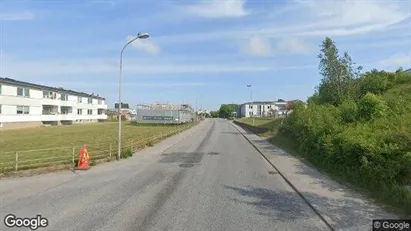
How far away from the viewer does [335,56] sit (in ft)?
99.8

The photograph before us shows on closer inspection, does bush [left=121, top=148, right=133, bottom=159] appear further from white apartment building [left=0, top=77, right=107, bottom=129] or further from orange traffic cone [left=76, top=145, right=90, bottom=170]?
white apartment building [left=0, top=77, right=107, bottom=129]

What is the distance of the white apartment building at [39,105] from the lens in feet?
183

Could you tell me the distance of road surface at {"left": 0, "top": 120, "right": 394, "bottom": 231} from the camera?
8.24m

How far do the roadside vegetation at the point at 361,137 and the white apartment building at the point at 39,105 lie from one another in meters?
45.3

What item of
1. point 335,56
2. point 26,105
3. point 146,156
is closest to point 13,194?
point 146,156

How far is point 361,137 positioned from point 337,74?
17.6m

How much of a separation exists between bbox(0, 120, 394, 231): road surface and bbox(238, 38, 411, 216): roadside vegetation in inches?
90.6

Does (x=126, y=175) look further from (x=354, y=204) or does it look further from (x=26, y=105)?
(x=26, y=105)

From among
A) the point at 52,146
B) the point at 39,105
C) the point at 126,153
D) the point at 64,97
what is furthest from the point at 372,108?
the point at 64,97

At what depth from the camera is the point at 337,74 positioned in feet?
99.2

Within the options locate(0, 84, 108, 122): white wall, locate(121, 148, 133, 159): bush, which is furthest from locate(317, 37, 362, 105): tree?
locate(0, 84, 108, 122): white wall

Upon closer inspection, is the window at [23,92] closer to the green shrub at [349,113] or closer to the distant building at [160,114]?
the distant building at [160,114]

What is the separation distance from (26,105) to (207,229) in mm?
61247

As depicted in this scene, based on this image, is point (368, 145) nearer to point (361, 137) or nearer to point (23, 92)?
point (361, 137)
